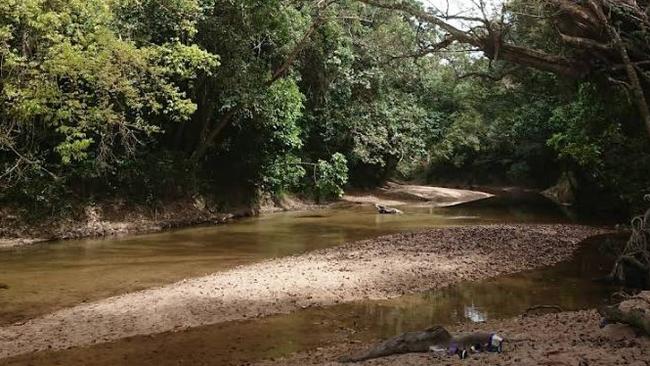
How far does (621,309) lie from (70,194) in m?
19.1

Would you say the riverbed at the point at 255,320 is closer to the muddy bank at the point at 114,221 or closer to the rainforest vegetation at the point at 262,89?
the muddy bank at the point at 114,221

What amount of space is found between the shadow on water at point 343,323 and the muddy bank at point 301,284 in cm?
42

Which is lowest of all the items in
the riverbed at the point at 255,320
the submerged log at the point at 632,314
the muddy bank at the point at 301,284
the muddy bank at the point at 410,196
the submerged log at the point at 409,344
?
the muddy bank at the point at 410,196

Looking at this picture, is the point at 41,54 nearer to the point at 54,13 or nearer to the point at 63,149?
the point at 54,13

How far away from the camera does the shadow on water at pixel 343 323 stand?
7.68 meters

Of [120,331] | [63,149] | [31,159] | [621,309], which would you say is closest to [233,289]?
[120,331]

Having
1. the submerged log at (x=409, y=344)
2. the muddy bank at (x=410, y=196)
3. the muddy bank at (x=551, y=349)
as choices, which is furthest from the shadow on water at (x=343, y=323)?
the muddy bank at (x=410, y=196)

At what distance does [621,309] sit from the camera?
21.7 feet

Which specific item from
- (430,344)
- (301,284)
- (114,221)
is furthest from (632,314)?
(114,221)

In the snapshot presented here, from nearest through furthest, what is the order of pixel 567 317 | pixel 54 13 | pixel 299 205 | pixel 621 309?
pixel 621 309, pixel 567 317, pixel 54 13, pixel 299 205

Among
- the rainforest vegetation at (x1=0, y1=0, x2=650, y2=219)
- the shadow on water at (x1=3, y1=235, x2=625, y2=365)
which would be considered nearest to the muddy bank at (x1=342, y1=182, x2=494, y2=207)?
the rainforest vegetation at (x1=0, y1=0, x2=650, y2=219)

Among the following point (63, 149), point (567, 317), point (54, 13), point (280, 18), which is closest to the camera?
point (567, 317)

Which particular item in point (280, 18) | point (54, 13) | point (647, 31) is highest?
point (280, 18)

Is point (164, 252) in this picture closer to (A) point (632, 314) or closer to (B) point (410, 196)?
(A) point (632, 314)
